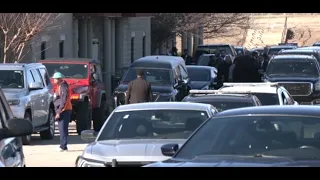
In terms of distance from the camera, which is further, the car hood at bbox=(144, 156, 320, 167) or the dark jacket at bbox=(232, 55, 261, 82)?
the dark jacket at bbox=(232, 55, 261, 82)

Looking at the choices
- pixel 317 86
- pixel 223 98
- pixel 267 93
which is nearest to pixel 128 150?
pixel 223 98

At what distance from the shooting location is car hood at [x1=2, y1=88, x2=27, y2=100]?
19.6 metres

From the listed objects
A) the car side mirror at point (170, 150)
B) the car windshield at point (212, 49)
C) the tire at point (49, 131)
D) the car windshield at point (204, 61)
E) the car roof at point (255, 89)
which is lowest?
the tire at point (49, 131)

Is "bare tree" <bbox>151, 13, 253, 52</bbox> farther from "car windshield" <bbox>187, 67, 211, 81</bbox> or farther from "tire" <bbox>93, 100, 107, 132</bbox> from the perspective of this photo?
"tire" <bbox>93, 100, 107, 132</bbox>

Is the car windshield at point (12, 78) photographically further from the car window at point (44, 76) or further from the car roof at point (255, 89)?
the car roof at point (255, 89)

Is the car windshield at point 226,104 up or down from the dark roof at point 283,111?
down

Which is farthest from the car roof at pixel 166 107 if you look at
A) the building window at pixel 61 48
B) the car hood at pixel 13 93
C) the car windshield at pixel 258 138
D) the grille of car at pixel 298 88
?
the building window at pixel 61 48

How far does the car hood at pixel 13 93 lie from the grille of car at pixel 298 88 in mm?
9632

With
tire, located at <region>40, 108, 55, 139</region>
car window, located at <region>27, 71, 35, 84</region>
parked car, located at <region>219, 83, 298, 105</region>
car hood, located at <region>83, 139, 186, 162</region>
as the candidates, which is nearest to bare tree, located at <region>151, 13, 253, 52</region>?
tire, located at <region>40, 108, 55, 139</region>

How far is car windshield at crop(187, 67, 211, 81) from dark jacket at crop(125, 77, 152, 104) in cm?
1096

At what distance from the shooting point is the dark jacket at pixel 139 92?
→ 20.6 meters

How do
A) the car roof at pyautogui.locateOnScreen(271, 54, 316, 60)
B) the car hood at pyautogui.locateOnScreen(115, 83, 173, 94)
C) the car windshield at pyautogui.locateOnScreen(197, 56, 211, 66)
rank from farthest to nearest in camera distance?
the car windshield at pyautogui.locateOnScreen(197, 56, 211, 66) → the car roof at pyautogui.locateOnScreen(271, 54, 316, 60) → the car hood at pyautogui.locateOnScreen(115, 83, 173, 94)

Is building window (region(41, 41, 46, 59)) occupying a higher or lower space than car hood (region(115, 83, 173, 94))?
higher
